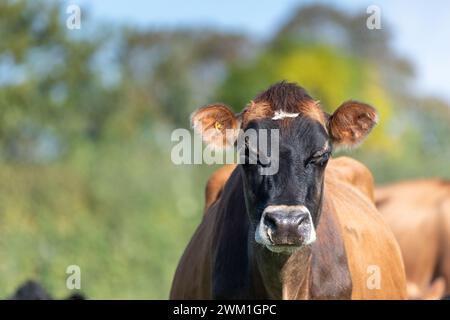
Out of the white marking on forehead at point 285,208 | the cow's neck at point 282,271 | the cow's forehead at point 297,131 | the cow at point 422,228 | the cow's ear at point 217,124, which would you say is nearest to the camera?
the white marking on forehead at point 285,208

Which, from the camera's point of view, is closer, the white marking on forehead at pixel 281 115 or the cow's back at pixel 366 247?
the white marking on forehead at pixel 281 115

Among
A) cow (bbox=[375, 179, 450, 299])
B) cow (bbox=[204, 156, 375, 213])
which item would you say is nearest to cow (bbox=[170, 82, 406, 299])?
cow (bbox=[204, 156, 375, 213])

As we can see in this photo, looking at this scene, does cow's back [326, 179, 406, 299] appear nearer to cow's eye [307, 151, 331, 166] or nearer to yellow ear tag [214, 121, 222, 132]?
cow's eye [307, 151, 331, 166]

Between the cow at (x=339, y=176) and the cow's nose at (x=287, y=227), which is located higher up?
the cow at (x=339, y=176)

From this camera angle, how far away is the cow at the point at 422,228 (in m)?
13.9

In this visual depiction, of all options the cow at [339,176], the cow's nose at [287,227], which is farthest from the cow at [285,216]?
the cow at [339,176]

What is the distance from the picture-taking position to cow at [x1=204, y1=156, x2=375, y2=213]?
997 cm

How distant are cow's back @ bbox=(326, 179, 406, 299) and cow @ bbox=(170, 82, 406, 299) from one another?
23mm

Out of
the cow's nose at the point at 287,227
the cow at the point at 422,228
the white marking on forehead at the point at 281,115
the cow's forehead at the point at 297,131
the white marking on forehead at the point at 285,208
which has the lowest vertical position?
the cow at the point at 422,228

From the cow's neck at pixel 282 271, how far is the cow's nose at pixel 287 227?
51 centimetres

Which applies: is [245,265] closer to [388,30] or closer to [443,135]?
[443,135]

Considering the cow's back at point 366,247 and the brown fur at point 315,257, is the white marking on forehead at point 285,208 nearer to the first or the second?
the brown fur at point 315,257

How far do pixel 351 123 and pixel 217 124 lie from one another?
95cm

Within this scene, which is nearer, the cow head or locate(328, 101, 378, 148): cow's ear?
the cow head
